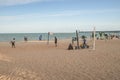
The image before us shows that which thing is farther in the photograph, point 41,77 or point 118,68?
point 118,68

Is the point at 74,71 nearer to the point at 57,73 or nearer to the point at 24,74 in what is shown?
the point at 57,73

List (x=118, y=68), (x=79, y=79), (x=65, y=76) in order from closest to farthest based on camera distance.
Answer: (x=79, y=79)
(x=65, y=76)
(x=118, y=68)

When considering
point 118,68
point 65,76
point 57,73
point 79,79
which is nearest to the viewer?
point 79,79

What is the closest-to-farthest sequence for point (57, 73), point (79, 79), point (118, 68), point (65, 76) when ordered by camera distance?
point (79, 79) → point (65, 76) → point (57, 73) → point (118, 68)

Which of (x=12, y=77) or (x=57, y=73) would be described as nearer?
(x=12, y=77)

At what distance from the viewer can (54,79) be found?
30.7ft

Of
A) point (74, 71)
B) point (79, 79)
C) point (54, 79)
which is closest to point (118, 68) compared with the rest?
point (74, 71)

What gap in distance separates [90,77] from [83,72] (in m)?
1.12

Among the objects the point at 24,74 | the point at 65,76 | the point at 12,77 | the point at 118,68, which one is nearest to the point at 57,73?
the point at 65,76

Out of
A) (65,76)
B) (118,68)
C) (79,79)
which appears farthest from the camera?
(118,68)

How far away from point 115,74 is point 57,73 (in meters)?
2.71

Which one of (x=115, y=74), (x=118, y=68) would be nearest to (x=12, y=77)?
(x=115, y=74)

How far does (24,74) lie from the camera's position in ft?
33.3

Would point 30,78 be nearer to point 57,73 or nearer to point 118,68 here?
point 57,73
